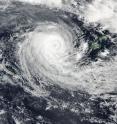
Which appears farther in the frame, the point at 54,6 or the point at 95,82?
the point at 54,6

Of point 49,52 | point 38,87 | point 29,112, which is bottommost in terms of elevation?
point 29,112

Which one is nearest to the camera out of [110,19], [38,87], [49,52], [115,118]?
[115,118]

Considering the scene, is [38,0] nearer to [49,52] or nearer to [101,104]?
[49,52]

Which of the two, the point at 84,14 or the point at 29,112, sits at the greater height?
A: the point at 84,14

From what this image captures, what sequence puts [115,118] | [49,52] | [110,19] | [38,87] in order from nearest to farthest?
1. [115,118]
2. [38,87]
3. [49,52]
4. [110,19]

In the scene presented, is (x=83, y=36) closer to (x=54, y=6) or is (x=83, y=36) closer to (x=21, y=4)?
(x=54, y=6)

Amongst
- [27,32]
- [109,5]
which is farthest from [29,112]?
[109,5]

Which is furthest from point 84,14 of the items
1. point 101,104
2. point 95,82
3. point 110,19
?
point 101,104
